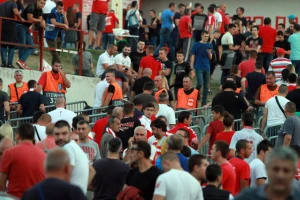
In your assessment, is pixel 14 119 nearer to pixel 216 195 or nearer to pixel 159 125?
pixel 159 125

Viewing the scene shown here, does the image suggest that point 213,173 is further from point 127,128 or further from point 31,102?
point 31,102

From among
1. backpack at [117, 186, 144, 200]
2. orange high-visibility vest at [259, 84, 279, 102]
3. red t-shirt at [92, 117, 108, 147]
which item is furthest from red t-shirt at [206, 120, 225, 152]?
backpack at [117, 186, 144, 200]

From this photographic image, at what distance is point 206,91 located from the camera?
976 inches

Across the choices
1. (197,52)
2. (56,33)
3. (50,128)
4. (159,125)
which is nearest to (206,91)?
(197,52)

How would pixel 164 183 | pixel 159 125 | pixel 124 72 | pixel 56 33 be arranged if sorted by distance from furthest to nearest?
pixel 56 33 → pixel 124 72 → pixel 159 125 → pixel 164 183

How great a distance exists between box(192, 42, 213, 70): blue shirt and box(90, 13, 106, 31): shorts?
7.35 m

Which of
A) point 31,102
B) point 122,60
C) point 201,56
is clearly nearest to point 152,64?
point 122,60

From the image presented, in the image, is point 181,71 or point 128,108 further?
point 181,71

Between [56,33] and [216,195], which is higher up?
[56,33]

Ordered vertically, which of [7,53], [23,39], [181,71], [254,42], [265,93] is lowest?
[265,93]

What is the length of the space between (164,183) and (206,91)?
46.7 ft

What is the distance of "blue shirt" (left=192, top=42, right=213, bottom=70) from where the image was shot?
80.3 ft

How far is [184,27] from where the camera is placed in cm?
2852

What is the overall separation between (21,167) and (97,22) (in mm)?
21198
